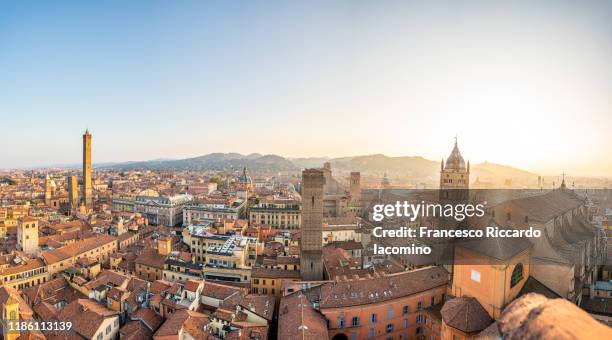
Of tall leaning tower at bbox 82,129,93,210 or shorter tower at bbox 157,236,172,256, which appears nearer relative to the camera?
shorter tower at bbox 157,236,172,256

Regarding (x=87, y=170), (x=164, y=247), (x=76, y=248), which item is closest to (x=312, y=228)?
(x=164, y=247)

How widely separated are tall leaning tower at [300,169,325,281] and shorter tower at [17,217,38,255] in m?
29.5

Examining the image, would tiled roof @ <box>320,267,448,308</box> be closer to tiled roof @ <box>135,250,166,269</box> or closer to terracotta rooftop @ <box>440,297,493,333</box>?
terracotta rooftop @ <box>440,297,493,333</box>

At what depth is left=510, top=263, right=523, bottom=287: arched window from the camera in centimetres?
1581

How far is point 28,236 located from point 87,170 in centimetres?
3299

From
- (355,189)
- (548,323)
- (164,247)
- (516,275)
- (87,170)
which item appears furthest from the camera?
(87,170)

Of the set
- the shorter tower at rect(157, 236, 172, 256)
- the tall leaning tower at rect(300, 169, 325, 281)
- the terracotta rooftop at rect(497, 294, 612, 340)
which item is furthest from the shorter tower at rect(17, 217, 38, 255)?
the terracotta rooftop at rect(497, 294, 612, 340)

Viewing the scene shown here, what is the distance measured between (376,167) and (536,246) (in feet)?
202

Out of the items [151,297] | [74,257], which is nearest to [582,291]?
[151,297]

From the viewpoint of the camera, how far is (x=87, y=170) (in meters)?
64.2

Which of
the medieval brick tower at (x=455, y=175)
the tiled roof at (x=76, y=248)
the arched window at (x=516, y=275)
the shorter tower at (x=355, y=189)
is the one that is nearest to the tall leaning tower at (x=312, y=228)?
the medieval brick tower at (x=455, y=175)

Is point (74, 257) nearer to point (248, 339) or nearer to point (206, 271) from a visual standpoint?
point (206, 271)

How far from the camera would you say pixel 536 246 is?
19828mm

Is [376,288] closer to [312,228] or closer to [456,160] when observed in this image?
[312,228]
